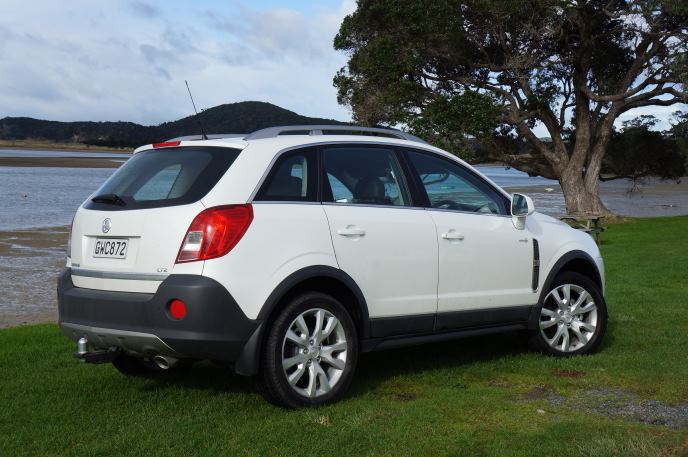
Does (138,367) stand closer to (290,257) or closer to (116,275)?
(116,275)

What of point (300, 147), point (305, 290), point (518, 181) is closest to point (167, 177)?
point (300, 147)

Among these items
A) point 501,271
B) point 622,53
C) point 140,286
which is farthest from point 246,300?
point 622,53

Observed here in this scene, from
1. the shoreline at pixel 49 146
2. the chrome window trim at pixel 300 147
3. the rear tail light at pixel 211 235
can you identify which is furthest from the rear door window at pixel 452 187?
the shoreline at pixel 49 146

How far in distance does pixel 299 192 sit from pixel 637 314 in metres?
5.39

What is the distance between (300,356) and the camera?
5.57 metres

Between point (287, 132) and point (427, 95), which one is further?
point (427, 95)

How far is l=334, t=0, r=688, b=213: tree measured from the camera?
2866 cm

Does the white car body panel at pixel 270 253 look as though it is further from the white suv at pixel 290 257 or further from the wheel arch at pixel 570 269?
the wheel arch at pixel 570 269

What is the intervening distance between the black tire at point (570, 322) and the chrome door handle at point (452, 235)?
3.66 feet

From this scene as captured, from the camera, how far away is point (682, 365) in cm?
685

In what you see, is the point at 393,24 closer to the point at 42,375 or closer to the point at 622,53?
the point at 622,53

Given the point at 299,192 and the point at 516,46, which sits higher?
the point at 516,46

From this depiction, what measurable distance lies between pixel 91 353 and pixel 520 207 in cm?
341

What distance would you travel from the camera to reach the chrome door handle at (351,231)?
227 inches
